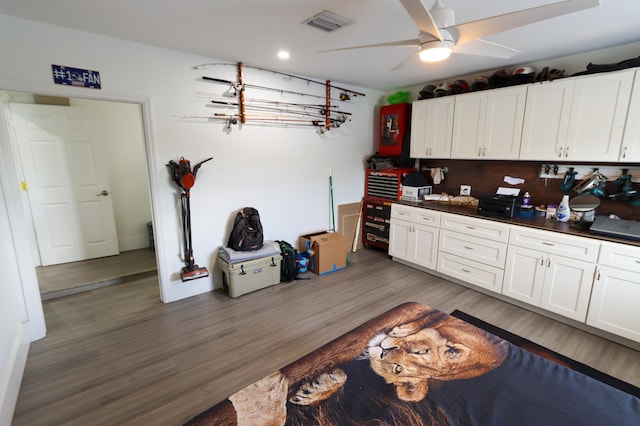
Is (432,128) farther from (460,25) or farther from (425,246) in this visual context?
(460,25)

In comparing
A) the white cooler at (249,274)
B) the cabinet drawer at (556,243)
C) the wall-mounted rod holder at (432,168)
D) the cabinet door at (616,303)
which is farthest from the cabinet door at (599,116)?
the white cooler at (249,274)

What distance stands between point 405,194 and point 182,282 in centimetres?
311

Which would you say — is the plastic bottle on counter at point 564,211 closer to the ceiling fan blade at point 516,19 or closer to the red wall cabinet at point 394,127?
the red wall cabinet at point 394,127

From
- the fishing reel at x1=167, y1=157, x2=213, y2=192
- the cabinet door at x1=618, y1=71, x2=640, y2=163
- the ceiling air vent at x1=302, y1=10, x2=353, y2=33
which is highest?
the ceiling air vent at x1=302, y1=10, x2=353, y2=33

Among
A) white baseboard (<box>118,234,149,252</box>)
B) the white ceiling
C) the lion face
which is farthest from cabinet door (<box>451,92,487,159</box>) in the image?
white baseboard (<box>118,234,149,252</box>)

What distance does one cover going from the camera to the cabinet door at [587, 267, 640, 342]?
234 centimetres

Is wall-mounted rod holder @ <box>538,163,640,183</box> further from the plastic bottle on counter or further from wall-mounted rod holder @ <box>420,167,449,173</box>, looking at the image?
wall-mounted rod holder @ <box>420,167,449,173</box>

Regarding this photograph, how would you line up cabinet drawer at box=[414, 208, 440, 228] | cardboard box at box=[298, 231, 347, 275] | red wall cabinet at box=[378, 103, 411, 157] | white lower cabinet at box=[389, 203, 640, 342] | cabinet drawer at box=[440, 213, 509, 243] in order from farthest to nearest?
red wall cabinet at box=[378, 103, 411, 157], cardboard box at box=[298, 231, 347, 275], cabinet drawer at box=[414, 208, 440, 228], cabinet drawer at box=[440, 213, 509, 243], white lower cabinet at box=[389, 203, 640, 342]

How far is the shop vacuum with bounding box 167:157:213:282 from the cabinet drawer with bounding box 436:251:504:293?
282 centimetres

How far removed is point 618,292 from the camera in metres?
2.40

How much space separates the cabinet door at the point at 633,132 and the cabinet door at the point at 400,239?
213cm

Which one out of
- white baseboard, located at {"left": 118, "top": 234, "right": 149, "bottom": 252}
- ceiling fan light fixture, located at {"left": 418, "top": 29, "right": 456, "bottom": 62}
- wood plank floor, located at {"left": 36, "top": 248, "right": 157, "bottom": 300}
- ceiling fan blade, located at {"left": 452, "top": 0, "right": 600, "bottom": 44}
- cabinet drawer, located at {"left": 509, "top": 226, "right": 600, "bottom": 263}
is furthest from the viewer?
white baseboard, located at {"left": 118, "top": 234, "right": 149, "bottom": 252}

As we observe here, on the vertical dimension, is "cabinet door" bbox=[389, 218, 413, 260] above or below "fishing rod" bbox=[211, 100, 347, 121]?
below

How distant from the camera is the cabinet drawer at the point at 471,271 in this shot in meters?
3.18
